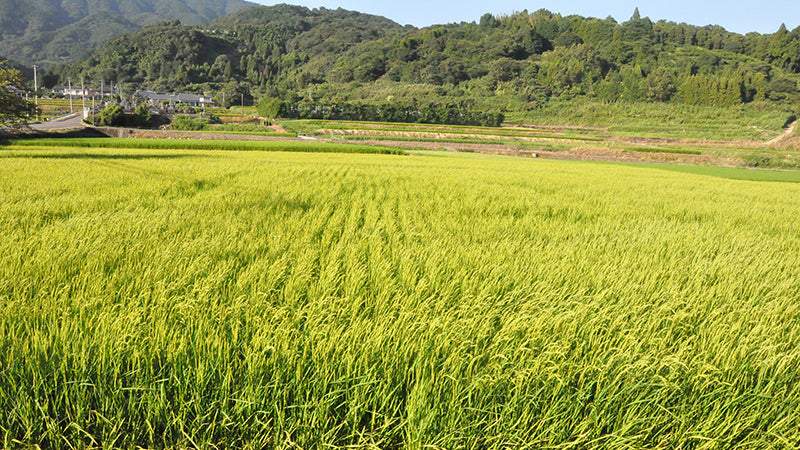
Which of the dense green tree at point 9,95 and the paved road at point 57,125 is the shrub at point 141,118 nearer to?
the paved road at point 57,125

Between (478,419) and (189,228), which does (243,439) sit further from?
(189,228)

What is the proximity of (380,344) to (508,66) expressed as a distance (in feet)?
429

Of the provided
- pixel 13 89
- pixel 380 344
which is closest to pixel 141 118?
pixel 13 89

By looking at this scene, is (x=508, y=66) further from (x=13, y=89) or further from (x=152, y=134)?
(x=13, y=89)

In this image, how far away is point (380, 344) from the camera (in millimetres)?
1720

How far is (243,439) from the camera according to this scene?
4.72 feet

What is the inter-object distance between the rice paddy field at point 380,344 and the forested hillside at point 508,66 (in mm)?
95304

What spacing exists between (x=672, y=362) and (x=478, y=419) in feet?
3.05

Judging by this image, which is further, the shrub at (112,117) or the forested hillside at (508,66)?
the forested hillside at (508,66)

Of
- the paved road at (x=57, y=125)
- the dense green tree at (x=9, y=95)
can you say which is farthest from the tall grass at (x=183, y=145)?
the paved road at (x=57, y=125)

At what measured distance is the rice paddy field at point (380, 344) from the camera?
4.76 ft

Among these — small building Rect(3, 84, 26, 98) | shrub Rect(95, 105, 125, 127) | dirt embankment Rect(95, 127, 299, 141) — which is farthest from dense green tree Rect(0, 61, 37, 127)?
shrub Rect(95, 105, 125, 127)

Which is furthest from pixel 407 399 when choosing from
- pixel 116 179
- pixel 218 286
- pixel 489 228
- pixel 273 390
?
pixel 116 179

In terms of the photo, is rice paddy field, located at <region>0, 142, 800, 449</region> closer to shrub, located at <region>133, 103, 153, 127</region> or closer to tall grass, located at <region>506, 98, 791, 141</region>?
shrub, located at <region>133, 103, 153, 127</region>
